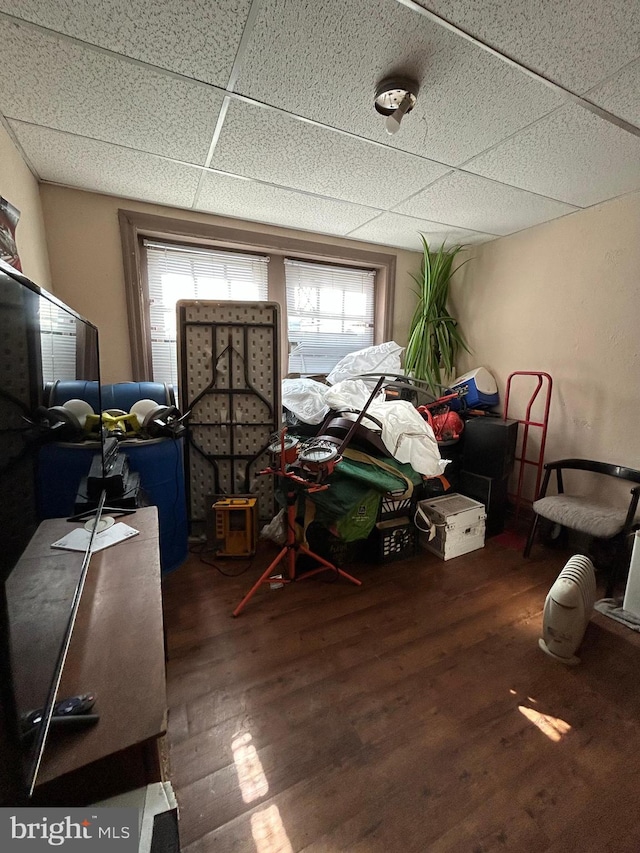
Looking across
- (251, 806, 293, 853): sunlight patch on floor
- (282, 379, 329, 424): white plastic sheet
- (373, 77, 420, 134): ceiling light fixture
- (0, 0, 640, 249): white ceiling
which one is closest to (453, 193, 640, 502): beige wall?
(0, 0, 640, 249): white ceiling

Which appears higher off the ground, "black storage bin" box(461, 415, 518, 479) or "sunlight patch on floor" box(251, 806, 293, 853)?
"black storage bin" box(461, 415, 518, 479)

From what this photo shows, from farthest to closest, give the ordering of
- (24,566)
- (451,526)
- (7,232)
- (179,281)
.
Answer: (179,281) → (451,526) → (7,232) → (24,566)

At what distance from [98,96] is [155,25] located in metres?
0.49

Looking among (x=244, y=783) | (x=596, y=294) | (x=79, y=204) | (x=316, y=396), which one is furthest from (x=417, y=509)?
(x=79, y=204)

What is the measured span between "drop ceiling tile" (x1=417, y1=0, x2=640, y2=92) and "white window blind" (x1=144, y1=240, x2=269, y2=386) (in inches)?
80.2

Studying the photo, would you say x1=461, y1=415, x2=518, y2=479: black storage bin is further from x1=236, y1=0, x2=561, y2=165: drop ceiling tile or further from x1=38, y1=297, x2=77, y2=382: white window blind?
x1=38, y1=297, x2=77, y2=382: white window blind

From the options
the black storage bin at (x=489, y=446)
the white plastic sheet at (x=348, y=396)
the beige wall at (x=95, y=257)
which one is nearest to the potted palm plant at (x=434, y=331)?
the black storage bin at (x=489, y=446)

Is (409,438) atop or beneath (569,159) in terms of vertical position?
beneath

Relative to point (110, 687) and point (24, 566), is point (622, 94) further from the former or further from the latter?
point (110, 687)

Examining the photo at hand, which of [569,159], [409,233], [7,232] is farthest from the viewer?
[409,233]

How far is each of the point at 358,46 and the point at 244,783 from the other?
244cm

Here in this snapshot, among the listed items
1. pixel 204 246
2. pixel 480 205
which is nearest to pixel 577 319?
pixel 480 205

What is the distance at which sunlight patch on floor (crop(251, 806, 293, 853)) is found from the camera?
0.95 m

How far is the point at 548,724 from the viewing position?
4.22 feet
